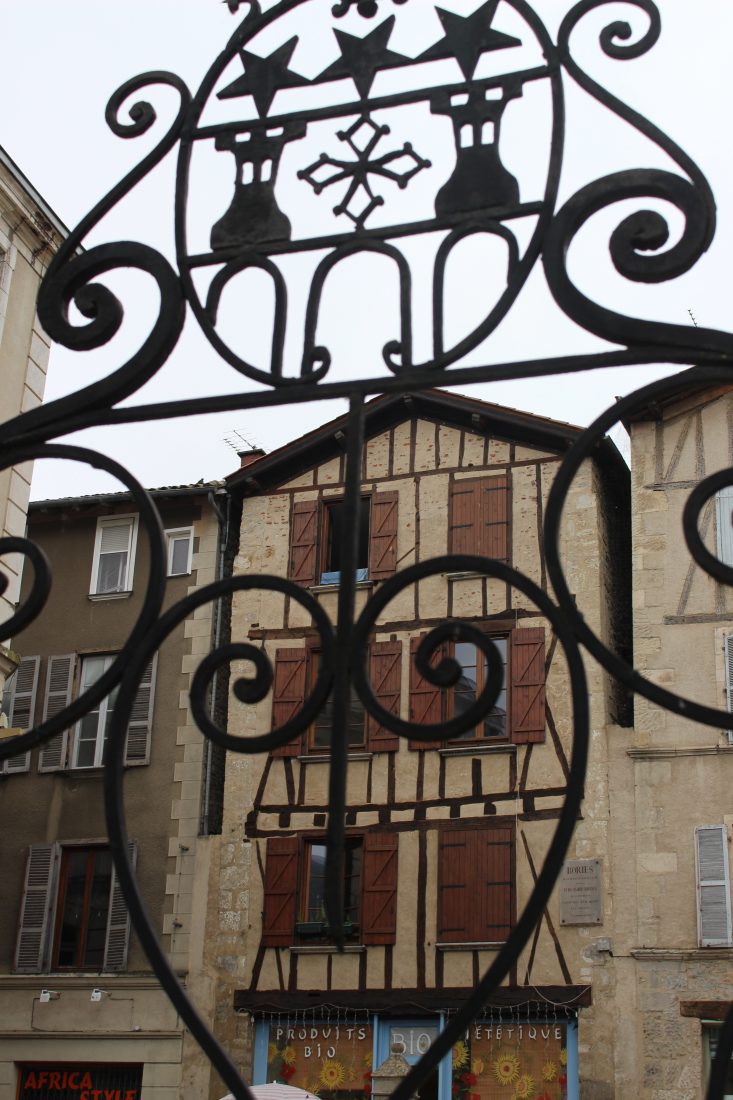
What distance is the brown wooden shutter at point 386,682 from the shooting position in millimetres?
18531

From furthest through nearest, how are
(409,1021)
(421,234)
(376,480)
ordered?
(376,480) → (409,1021) → (421,234)

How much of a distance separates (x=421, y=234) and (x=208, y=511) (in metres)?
18.4

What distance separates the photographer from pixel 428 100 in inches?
108

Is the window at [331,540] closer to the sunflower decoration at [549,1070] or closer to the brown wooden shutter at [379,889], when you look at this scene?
the brown wooden shutter at [379,889]

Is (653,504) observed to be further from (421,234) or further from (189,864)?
(421,234)

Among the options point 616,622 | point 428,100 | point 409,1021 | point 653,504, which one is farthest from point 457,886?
point 428,100

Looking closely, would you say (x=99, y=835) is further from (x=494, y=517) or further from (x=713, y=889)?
(x=713, y=889)

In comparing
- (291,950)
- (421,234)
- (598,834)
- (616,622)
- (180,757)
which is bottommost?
(421,234)

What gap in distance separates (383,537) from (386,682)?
2061 millimetres

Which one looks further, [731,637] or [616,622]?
[616,622]

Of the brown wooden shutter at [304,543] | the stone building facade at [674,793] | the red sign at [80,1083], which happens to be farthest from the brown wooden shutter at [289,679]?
the red sign at [80,1083]

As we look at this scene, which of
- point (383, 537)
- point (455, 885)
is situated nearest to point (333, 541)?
point (383, 537)

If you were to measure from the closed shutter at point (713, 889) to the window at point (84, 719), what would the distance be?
23.7ft

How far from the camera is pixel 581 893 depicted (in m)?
17.2
